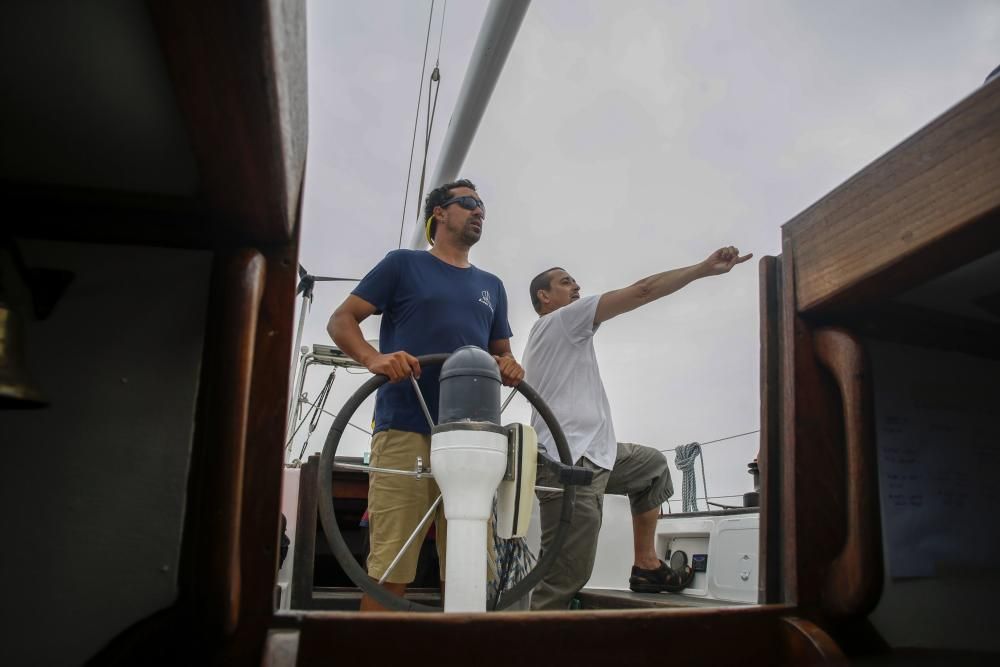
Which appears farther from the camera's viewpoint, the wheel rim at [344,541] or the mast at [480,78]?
the mast at [480,78]

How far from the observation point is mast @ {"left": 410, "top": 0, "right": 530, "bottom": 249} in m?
3.36

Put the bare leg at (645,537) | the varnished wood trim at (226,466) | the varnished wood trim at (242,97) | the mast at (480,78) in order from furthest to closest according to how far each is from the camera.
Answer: the mast at (480,78) < the bare leg at (645,537) < the varnished wood trim at (226,466) < the varnished wood trim at (242,97)

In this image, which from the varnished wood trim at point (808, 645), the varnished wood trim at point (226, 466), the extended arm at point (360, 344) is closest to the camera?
the varnished wood trim at point (226, 466)

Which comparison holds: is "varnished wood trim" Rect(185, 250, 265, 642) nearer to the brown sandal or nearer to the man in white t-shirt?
the man in white t-shirt

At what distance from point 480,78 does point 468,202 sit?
1942mm

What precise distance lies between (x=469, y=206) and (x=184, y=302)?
53.0 inches

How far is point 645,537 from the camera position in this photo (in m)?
2.79

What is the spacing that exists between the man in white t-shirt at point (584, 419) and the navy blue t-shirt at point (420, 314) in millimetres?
413

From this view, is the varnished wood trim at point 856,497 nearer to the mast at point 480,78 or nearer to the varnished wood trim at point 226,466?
the varnished wood trim at point 226,466

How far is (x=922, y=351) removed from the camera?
1297 millimetres

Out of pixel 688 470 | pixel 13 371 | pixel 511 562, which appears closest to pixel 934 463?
pixel 511 562

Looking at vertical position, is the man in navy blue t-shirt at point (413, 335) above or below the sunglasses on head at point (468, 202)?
below

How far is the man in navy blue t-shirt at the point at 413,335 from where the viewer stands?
1.67 meters

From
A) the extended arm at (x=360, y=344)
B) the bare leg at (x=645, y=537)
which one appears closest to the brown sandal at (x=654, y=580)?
the bare leg at (x=645, y=537)
